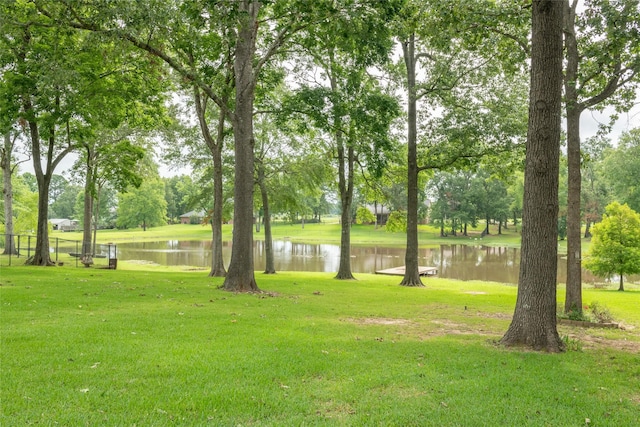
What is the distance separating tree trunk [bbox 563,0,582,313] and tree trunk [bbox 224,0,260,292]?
8.19 m

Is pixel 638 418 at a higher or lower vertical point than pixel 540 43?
lower

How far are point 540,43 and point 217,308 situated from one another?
7696mm

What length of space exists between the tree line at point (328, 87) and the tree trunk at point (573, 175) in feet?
0.13

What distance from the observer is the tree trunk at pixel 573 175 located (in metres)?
10.6

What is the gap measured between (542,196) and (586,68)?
6.83m

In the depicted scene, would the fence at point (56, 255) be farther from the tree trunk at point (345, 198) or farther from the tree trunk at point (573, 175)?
the tree trunk at point (573, 175)

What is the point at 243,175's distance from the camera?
12.8 metres

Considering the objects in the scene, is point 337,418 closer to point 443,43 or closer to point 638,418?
point 638,418

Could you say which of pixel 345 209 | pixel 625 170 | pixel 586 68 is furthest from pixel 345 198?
pixel 625 170

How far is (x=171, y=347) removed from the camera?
589 cm

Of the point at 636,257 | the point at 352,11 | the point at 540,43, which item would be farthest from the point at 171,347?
the point at 636,257

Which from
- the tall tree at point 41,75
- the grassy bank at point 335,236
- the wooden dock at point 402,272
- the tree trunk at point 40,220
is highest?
the tall tree at point 41,75

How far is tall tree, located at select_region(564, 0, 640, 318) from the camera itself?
30.6ft

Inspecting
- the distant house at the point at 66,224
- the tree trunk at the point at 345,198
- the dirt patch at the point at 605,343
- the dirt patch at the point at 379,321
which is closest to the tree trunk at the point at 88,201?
the tree trunk at the point at 345,198
